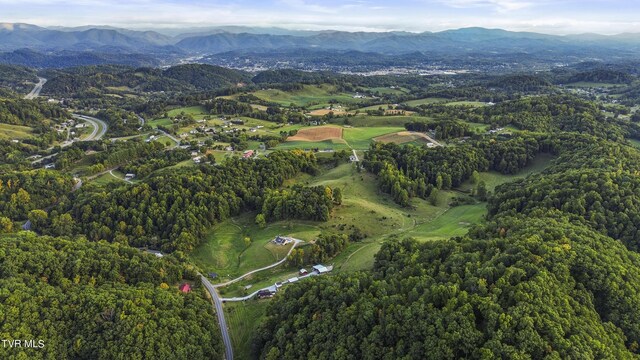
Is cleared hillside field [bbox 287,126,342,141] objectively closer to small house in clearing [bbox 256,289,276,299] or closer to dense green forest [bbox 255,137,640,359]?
dense green forest [bbox 255,137,640,359]

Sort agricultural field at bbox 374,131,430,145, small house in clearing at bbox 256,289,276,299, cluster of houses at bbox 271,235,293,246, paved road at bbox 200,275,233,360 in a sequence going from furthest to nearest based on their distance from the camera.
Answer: agricultural field at bbox 374,131,430,145 → cluster of houses at bbox 271,235,293,246 → small house in clearing at bbox 256,289,276,299 → paved road at bbox 200,275,233,360

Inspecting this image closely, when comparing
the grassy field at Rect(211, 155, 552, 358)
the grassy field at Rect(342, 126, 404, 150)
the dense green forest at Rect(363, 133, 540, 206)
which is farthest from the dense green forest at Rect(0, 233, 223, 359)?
the grassy field at Rect(342, 126, 404, 150)

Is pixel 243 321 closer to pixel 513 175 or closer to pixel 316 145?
pixel 513 175

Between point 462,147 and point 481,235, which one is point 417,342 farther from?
point 462,147

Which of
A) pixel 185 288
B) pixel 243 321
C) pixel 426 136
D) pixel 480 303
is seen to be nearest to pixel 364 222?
pixel 243 321

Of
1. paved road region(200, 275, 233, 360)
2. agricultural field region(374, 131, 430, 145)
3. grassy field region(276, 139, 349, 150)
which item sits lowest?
paved road region(200, 275, 233, 360)

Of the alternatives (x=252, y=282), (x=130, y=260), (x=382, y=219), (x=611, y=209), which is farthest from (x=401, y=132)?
(x=130, y=260)

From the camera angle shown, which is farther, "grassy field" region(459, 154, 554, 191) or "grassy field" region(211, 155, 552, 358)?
"grassy field" region(459, 154, 554, 191)

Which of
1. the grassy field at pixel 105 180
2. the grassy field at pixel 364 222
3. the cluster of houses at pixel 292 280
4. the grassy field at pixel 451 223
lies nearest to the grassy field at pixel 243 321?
the grassy field at pixel 364 222
